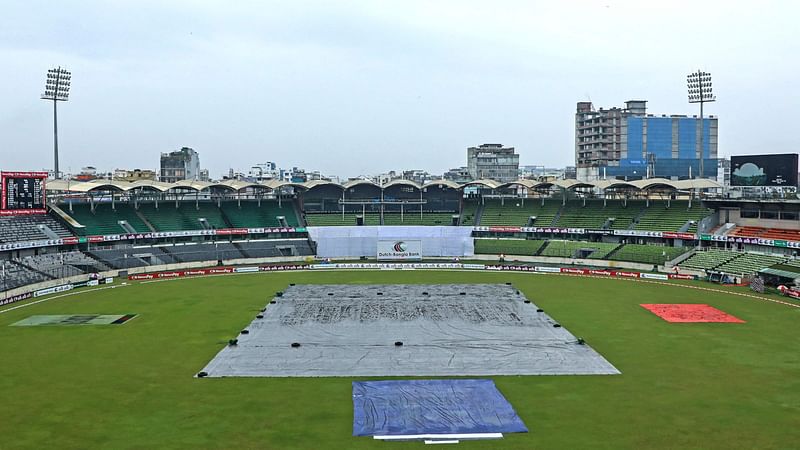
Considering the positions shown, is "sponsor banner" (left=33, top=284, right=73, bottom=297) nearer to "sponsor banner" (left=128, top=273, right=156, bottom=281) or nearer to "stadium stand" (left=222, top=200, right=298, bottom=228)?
"sponsor banner" (left=128, top=273, right=156, bottom=281)

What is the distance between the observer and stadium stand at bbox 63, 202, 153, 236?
89875mm

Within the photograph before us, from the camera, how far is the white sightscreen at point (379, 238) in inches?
3925

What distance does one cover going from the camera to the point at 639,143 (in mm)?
172000

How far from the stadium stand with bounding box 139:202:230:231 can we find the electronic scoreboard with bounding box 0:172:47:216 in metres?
17.1

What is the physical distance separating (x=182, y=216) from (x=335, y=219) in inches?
1014

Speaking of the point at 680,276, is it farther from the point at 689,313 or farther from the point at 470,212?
the point at 470,212

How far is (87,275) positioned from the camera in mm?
76812

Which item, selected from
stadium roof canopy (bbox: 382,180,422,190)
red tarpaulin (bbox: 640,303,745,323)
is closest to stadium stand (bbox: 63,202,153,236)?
stadium roof canopy (bbox: 382,180,422,190)

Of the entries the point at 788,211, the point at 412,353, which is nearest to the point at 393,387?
the point at 412,353

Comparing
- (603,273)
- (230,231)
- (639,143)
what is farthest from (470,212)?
(639,143)

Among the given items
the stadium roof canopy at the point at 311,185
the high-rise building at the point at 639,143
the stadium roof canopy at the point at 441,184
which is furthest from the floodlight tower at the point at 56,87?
the high-rise building at the point at 639,143

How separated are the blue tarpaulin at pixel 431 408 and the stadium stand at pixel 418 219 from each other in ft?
260

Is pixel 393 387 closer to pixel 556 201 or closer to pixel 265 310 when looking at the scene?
pixel 265 310

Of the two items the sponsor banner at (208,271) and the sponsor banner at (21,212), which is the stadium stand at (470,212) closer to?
the sponsor banner at (208,271)
